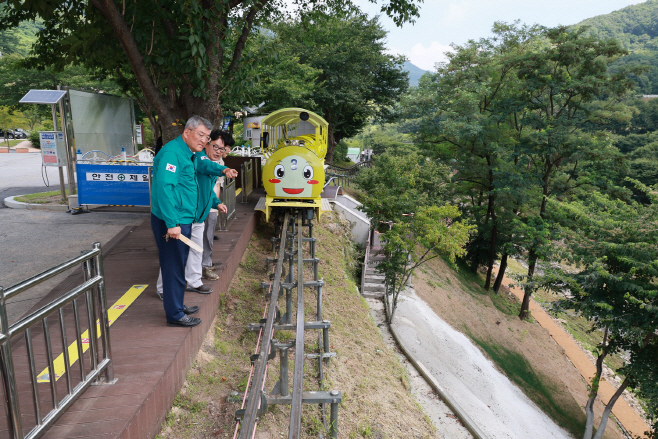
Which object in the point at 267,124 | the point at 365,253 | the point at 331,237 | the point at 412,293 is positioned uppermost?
the point at 267,124

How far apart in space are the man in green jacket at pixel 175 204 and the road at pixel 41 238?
241 cm

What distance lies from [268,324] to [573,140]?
778 inches

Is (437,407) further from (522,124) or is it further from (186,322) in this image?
(522,124)

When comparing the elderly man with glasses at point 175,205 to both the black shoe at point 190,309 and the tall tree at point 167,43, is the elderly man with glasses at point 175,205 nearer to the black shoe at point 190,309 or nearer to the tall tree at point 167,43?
the black shoe at point 190,309

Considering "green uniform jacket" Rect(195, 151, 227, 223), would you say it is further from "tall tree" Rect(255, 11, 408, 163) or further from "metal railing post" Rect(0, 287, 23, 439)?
"tall tree" Rect(255, 11, 408, 163)

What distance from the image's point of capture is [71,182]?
1105cm

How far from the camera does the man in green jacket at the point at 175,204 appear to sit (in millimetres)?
3744

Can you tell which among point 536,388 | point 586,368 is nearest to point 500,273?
point 586,368

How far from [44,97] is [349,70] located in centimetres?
2087

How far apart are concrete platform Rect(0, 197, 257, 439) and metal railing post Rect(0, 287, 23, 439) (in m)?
0.55

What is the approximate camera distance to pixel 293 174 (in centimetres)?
830

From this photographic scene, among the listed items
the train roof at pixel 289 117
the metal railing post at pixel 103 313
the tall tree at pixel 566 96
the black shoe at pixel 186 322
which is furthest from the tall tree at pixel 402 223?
the metal railing post at pixel 103 313

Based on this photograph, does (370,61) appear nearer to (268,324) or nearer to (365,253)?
(365,253)

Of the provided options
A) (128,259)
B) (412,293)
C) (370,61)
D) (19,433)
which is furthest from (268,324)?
(370,61)
